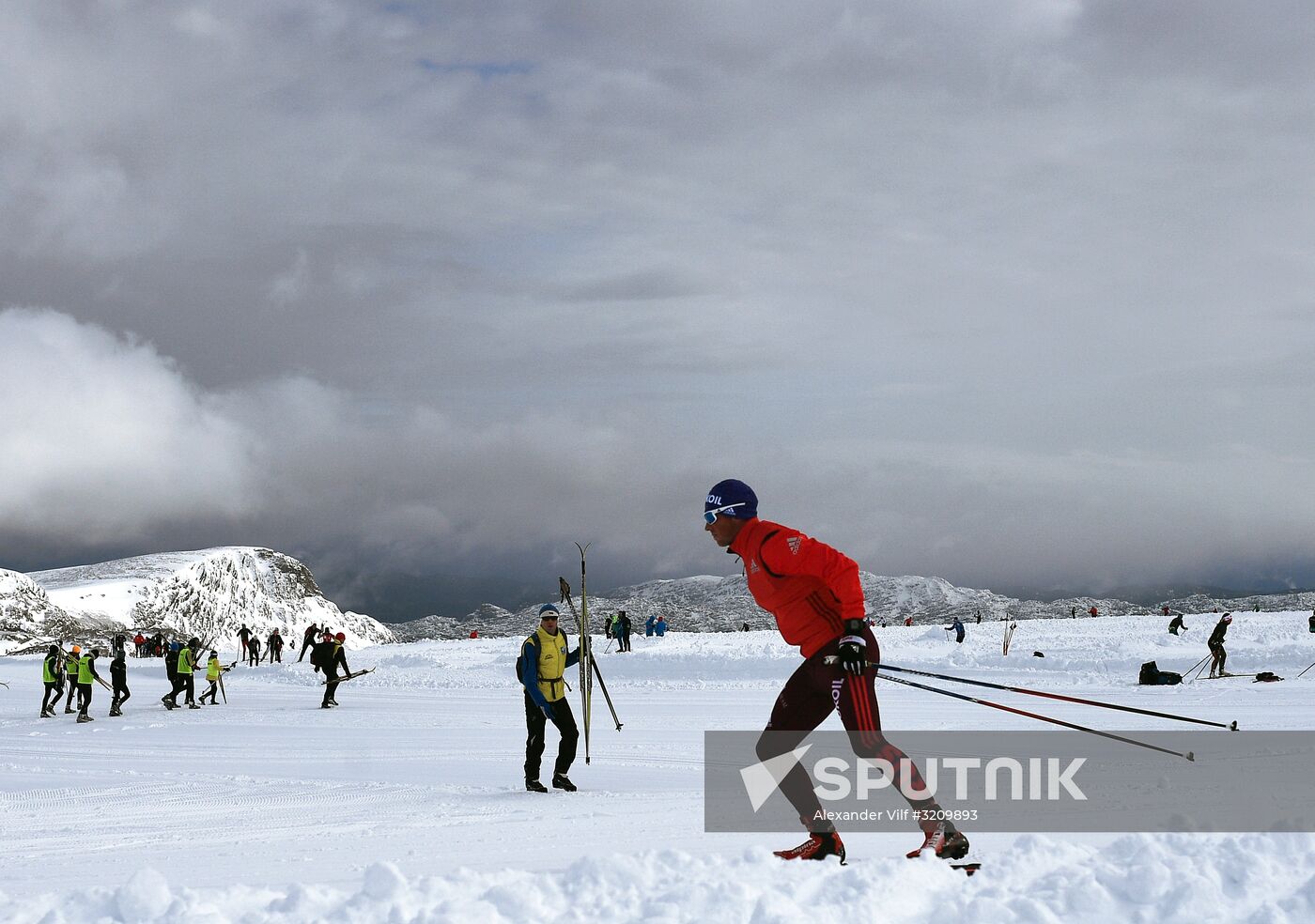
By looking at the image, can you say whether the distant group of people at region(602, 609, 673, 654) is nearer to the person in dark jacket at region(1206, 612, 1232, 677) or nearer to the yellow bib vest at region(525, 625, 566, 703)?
the person in dark jacket at region(1206, 612, 1232, 677)

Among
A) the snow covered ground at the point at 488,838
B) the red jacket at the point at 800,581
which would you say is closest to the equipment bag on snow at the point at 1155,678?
the snow covered ground at the point at 488,838

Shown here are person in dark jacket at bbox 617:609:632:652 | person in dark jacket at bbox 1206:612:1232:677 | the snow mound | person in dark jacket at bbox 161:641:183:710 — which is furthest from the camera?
person in dark jacket at bbox 617:609:632:652

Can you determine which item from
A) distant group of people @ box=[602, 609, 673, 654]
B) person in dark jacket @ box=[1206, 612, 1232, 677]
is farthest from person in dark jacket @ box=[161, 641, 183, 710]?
person in dark jacket @ box=[1206, 612, 1232, 677]

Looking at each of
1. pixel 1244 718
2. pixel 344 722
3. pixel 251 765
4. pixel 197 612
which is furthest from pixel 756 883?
pixel 197 612

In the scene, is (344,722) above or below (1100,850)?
below

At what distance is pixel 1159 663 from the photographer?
25.9 meters

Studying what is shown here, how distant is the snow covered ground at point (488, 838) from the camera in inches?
183

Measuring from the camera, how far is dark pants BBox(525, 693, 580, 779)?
9672 mm

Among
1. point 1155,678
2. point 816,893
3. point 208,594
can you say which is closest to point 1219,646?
point 1155,678

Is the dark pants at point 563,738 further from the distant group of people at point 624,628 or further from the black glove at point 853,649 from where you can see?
the distant group of people at point 624,628

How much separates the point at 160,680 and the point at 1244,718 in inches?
1128

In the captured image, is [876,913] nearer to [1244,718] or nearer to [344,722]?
[1244,718]

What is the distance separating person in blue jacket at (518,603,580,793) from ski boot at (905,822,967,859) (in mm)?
4951

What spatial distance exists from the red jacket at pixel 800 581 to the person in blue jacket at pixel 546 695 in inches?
174
